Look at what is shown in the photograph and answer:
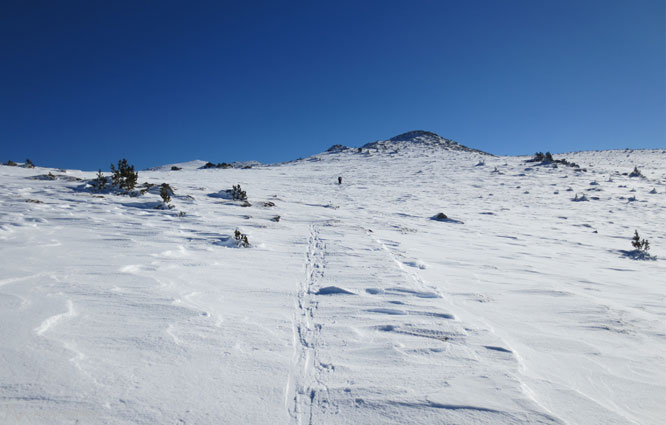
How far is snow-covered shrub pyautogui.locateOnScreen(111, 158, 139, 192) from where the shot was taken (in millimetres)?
7627

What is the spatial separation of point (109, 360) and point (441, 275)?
3212 millimetres

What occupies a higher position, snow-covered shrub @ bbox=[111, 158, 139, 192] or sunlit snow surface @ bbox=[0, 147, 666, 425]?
snow-covered shrub @ bbox=[111, 158, 139, 192]

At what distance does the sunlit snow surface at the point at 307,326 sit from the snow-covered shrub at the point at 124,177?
1.76 meters

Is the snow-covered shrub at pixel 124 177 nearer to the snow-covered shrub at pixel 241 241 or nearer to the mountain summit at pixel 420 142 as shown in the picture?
the snow-covered shrub at pixel 241 241

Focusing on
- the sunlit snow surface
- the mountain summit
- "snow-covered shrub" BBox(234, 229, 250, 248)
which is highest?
the mountain summit

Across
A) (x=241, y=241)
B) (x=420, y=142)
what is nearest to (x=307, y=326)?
(x=241, y=241)

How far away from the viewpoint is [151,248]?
4.06m

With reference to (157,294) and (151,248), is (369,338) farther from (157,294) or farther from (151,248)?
(151,248)

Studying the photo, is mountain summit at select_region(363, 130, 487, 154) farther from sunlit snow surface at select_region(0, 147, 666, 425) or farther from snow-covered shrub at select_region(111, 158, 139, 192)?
sunlit snow surface at select_region(0, 147, 666, 425)

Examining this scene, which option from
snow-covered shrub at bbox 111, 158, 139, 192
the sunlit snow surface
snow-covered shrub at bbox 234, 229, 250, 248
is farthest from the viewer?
snow-covered shrub at bbox 111, 158, 139, 192

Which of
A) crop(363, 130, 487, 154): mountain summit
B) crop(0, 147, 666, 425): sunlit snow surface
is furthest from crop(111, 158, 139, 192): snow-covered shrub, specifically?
crop(363, 130, 487, 154): mountain summit

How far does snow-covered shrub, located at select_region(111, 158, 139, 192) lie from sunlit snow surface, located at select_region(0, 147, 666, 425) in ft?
5.77

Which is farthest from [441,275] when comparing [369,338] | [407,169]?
[407,169]

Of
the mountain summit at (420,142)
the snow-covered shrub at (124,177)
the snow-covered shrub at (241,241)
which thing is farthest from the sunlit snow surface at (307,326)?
the mountain summit at (420,142)
